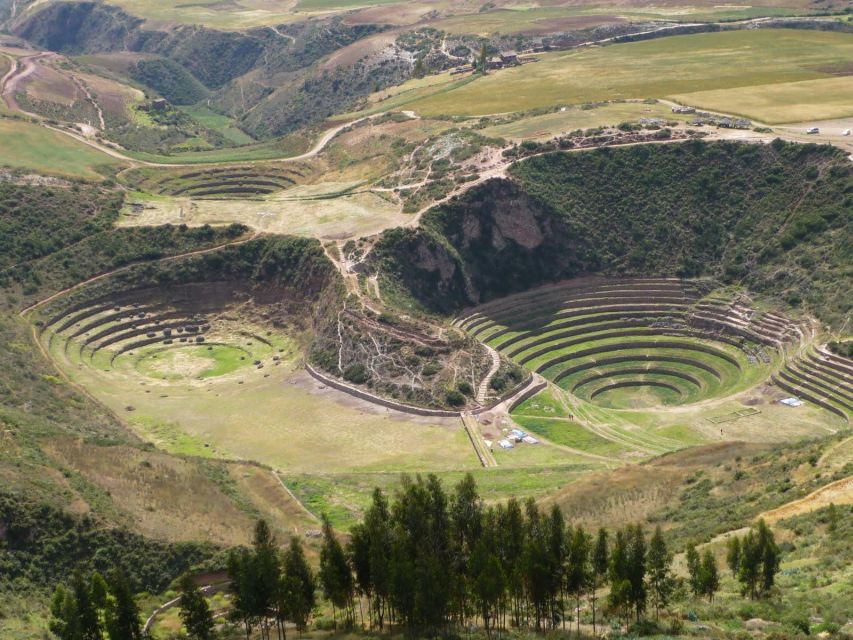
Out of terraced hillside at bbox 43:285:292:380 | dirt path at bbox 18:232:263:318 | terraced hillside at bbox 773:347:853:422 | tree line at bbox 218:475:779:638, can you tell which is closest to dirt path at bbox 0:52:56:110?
dirt path at bbox 18:232:263:318

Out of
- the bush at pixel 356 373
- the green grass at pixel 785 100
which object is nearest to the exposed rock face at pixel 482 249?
the bush at pixel 356 373

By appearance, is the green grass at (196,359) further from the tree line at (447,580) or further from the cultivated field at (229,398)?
the tree line at (447,580)

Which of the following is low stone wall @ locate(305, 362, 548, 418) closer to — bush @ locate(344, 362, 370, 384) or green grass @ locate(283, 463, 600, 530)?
bush @ locate(344, 362, 370, 384)

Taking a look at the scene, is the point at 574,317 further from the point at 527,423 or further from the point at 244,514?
the point at 244,514

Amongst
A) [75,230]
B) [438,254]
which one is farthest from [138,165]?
[438,254]

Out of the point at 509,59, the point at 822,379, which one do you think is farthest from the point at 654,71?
the point at 822,379
